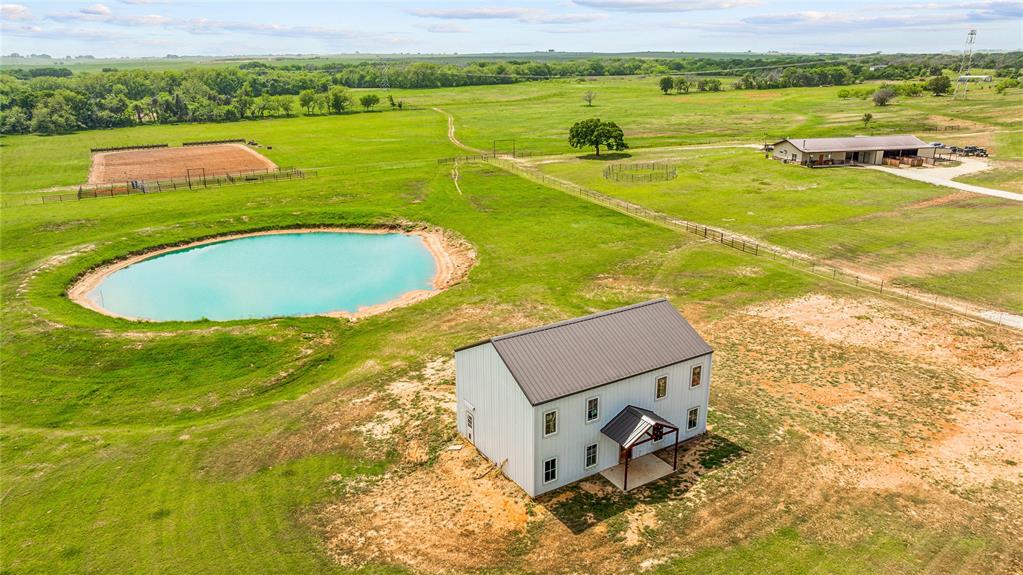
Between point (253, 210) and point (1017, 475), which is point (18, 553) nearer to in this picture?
point (1017, 475)

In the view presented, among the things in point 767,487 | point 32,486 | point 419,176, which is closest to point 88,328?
point 32,486

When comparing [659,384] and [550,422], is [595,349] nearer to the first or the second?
[659,384]

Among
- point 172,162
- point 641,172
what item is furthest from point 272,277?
point 172,162

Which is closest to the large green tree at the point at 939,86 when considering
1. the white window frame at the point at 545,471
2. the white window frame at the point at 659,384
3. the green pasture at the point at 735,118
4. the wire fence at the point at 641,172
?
the green pasture at the point at 735,118

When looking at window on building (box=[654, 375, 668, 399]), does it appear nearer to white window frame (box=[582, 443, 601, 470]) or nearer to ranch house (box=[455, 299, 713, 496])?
ranch house (box=[455, 299, 713, 496])

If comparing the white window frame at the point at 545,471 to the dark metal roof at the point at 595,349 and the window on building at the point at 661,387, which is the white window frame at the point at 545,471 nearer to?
the dark metal roof at the point at 595,349

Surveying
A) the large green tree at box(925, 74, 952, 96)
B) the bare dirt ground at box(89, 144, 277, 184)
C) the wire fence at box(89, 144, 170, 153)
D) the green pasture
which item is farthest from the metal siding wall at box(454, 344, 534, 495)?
the large green tree at box(925, 74, 952, 96)
